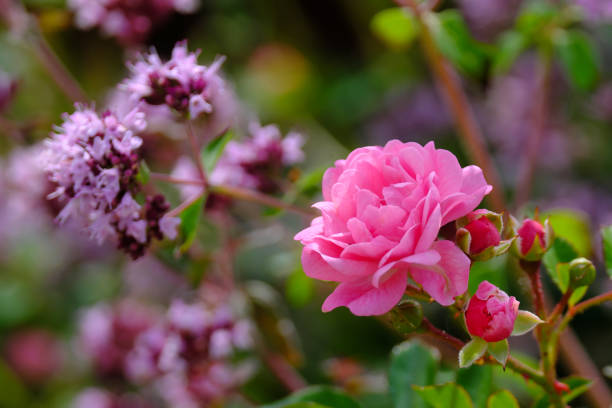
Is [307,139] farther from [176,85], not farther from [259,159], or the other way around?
[176,85]

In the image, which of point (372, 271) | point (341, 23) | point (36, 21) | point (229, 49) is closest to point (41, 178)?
point (36, 21)

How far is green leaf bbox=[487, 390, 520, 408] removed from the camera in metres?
0.68

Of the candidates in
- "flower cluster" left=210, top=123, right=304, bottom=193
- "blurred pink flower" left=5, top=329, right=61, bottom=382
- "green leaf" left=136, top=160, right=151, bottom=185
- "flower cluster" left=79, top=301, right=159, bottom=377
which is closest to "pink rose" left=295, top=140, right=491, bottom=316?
"green leaf" left=136, top=160, right=151, bottom=185

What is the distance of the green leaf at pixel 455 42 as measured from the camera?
1.00 meters

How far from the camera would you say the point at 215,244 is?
1311 millimetres

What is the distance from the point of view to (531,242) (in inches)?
24.5

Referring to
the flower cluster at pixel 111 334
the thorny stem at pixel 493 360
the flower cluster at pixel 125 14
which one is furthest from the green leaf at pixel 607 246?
the flower cluster at pixel 111 334

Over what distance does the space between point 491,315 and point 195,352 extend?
59cm

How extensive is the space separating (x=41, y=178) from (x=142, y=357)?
362 mm

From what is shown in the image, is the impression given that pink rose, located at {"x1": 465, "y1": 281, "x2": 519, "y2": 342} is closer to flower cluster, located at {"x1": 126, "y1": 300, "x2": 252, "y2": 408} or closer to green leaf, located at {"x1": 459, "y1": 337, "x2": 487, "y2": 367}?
green leaf, located at {"x1": 459, "y1": 337, "x2": 487, "y2": 367}

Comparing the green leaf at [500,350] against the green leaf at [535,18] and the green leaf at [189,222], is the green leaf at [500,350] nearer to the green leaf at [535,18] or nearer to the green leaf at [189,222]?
the green leaf at [189,222]

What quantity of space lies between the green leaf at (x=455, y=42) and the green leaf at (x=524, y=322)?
20.6 inches

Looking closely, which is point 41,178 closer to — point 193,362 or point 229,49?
point 193,362

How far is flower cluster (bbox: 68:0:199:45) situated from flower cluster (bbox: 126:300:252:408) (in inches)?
19.3
